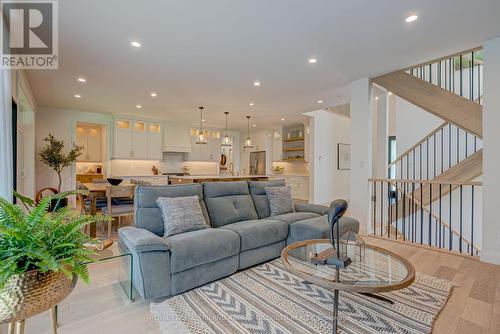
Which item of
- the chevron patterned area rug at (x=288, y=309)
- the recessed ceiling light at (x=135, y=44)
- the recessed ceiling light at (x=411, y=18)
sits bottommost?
the chevron patterned area rug at (x=288, y=309)

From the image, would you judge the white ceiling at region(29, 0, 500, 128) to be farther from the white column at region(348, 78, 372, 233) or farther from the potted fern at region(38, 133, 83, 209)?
the potted fern at region(38, 133, 83, 209)

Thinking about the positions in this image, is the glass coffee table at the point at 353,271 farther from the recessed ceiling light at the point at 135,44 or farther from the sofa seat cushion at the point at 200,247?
the recessed ceiling light at the point at 135,44

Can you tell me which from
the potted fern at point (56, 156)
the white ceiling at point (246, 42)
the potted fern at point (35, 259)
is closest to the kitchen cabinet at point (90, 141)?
the potted fern at point (56, 156)

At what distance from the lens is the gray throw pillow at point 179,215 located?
255 centimetres

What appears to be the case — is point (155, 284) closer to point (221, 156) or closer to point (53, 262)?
point (53, 262)

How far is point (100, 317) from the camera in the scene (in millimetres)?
1895

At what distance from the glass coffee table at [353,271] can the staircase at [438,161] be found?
2266mm

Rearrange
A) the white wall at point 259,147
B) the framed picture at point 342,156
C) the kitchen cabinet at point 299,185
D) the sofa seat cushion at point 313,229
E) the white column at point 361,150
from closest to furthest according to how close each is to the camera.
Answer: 1. the sofa seat cushion at point 313,229
2. the white column at point 361,150
3. the kitchen cabinet at point 299,185
4. the framed picture at point 342,156
5. the white wall at point 259,147

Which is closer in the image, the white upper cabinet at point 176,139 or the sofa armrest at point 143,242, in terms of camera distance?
the sofa armrest at point 143,242

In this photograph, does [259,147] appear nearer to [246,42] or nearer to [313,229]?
[246,42]

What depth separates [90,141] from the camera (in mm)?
8727

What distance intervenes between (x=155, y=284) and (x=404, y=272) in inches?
75.9

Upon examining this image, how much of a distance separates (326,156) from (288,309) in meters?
6.43

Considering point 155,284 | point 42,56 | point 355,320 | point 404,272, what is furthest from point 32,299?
point 42,56
